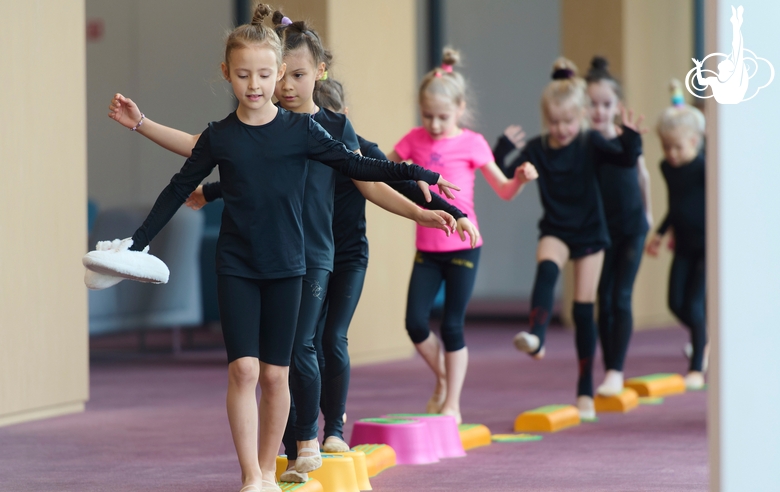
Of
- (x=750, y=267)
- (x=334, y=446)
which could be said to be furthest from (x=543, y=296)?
(x=750, y=267)

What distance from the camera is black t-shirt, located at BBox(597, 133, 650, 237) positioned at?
4.92 metres

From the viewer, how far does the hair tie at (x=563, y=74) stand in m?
4.58

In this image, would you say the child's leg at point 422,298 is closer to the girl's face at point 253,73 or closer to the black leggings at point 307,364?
the black leggings at point 307,364

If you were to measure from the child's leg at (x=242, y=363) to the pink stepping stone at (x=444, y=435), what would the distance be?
1091mm

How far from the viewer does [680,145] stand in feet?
18.1

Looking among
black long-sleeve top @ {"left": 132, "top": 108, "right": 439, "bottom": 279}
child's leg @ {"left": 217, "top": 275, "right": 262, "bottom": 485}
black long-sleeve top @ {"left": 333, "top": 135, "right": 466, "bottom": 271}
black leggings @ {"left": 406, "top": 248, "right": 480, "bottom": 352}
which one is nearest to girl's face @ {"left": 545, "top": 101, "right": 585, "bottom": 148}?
black leggings @ {"left": 406, "top": 248, "right": 480, "bottom": 352}

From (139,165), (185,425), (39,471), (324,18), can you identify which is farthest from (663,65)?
(39,471)

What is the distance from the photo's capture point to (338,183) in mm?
3381

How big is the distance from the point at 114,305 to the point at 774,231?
5.18 metres

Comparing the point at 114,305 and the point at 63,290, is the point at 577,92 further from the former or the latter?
the point at 114,305

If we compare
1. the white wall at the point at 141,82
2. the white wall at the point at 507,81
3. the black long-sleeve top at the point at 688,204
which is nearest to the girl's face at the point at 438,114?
the black long-sleeve top at the point at 688,204

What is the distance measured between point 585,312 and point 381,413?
0.96 m

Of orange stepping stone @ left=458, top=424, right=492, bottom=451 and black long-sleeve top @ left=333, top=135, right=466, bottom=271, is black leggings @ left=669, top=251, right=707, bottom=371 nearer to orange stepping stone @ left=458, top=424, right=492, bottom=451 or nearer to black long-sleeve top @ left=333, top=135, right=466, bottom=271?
orange stepping stone @ left=458, top=424, right=492, bottom=451

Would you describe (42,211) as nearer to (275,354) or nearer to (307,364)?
(307,364)
